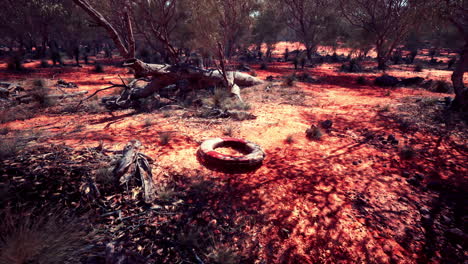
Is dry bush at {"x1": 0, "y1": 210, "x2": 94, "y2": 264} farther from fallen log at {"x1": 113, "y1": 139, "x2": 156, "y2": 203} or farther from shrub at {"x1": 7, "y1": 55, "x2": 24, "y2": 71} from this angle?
shrub at {"x1": 7, "y1": 55, "x2": 24, "y2": 71}

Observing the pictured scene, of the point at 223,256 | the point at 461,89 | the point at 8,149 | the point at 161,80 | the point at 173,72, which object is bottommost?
the point at 223,256

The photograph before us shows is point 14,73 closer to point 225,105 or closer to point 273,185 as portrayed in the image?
point 225,105

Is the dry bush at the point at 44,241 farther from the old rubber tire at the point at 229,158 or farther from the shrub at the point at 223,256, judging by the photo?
the old rubber tire at the point at 229,158

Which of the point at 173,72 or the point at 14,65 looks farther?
the point at 14,65

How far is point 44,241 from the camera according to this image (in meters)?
2.02

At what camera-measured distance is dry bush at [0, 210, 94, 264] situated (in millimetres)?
1822

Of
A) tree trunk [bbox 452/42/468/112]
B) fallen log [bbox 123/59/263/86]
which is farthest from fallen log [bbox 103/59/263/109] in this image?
tree trunk [bbox 452/42/468/112]

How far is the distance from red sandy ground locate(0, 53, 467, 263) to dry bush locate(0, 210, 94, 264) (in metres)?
1.67

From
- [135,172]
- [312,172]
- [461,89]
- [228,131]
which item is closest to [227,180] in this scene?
[135,172]

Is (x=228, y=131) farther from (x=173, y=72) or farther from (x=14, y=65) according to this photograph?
(x=14, y=65)

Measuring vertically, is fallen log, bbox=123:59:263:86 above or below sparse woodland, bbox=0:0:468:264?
above

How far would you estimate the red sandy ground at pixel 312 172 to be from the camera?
2740 mm

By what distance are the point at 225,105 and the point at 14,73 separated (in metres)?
17.1

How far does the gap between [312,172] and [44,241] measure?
14.0ft
